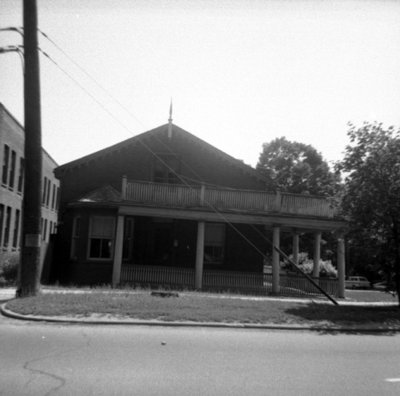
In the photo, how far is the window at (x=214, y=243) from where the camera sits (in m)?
20.7

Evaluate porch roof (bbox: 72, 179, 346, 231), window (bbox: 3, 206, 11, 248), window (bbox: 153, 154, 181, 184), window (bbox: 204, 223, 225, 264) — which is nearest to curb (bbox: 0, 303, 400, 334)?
porch roof (bbox: 72, 179, 346, 231)

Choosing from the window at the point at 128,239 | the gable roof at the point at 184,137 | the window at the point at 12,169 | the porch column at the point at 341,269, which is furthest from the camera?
the window at the point at 12,169

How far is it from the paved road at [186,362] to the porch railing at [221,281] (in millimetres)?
8501

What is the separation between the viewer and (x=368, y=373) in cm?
612

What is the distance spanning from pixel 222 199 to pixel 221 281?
11.8 feet

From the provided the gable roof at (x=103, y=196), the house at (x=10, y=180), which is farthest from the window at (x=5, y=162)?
the gable roof at (x=103, y=196)

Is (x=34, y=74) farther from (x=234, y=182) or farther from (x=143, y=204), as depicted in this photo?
(x=234, y=182)

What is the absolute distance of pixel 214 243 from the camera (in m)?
20.8

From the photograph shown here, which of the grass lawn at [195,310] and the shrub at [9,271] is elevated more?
the shrub at [9,271]

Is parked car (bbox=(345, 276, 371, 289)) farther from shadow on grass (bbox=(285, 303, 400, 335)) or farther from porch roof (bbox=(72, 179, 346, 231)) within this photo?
shadow on grass (bbox=(285, 303, 400, 335))

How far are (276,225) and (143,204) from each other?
231 inches

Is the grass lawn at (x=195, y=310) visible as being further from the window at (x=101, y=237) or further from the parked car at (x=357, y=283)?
the parked car at (x=357, y=283)

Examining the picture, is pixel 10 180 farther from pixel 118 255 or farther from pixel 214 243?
pixel 214 243

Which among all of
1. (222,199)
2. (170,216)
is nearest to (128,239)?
(170,216)
